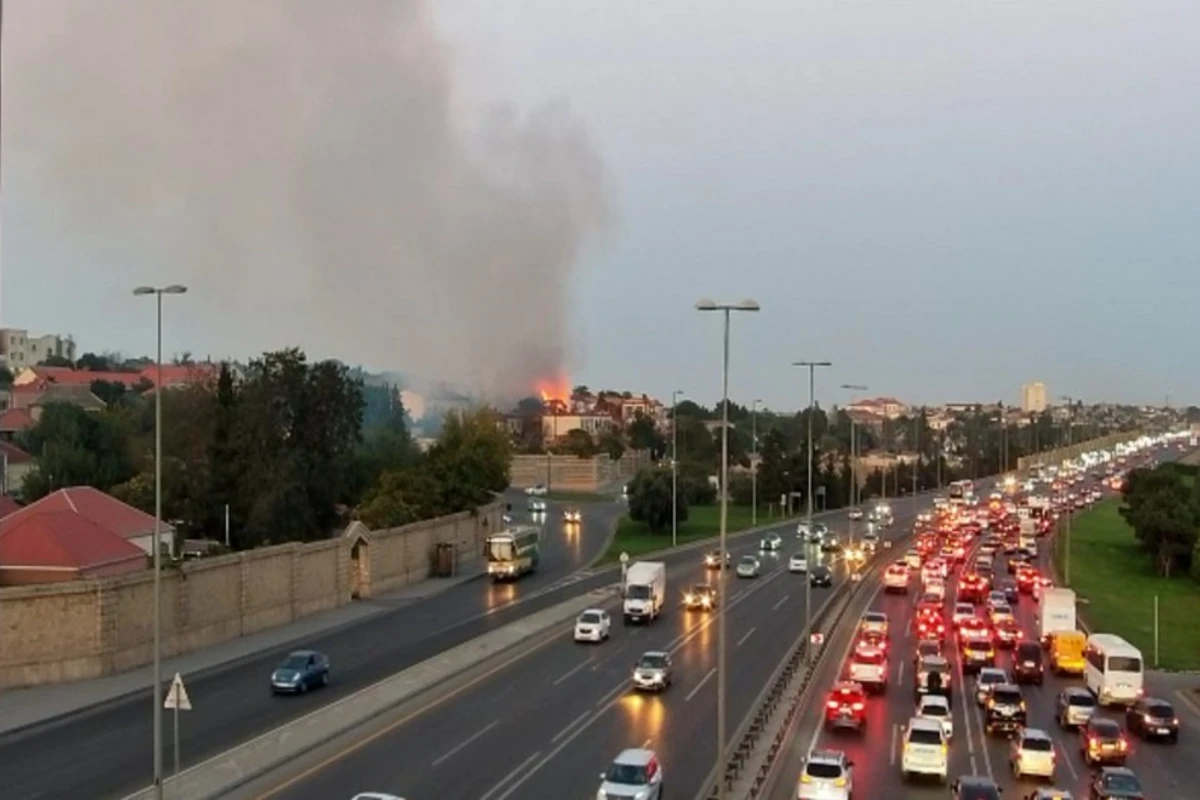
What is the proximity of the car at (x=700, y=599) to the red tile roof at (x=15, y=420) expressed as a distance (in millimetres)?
82462

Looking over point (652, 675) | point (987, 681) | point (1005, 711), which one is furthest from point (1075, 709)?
point (652, 675)

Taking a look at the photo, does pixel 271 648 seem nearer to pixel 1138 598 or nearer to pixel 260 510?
pixel 260 510

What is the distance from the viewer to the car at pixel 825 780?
2366 centimetres

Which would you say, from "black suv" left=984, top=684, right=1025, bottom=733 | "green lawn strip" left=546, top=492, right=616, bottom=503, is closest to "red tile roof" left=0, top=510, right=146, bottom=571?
"black suv" left=984, top=684, right=1025, bottom=733

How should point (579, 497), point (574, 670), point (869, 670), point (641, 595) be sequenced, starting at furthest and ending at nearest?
point (579, 497) → point (641, 595) → point (574, 670) → point (869, 670)

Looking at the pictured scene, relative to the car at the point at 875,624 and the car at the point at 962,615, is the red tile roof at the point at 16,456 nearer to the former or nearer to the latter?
the car at the point at 875,624

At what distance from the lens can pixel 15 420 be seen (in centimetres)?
12694

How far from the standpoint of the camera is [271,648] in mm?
46000

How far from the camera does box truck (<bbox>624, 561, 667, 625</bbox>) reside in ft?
174

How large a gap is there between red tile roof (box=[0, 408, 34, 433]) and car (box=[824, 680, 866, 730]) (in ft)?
346

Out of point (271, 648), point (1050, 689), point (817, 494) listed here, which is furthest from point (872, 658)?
point (817, 494)

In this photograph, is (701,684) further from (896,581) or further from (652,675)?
(896,581)

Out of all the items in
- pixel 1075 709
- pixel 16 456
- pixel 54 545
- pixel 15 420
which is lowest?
pixel 1075 709

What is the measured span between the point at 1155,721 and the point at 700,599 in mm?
27499
